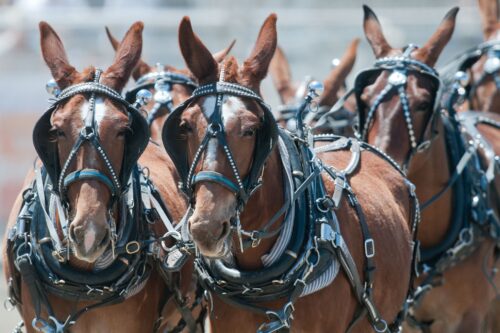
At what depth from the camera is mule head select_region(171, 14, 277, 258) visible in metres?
4.64

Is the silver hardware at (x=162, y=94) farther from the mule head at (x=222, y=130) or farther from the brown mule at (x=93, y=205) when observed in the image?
the mule head at (x=222, y=130)

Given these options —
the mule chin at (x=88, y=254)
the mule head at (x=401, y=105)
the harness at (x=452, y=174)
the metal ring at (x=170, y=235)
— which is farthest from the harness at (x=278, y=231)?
the harness at (x=452, y=174)

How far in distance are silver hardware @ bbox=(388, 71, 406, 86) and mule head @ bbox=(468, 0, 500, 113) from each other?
1.87 metres

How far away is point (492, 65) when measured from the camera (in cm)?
856

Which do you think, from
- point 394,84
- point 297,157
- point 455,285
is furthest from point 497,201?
point 297,157

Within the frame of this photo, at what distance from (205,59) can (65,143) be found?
717 mm

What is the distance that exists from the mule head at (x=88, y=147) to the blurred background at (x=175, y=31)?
297 inches

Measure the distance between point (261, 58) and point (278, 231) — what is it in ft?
Result: 2.45

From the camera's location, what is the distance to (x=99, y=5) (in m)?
14.6

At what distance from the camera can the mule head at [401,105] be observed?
6.64 meters

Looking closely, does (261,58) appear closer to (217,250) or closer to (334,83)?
(217,250)

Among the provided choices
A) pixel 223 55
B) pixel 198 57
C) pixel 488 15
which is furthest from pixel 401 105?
pixel 488 15

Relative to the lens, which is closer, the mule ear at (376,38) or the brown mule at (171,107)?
the brown mule at (171,107)

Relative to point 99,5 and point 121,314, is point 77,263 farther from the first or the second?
point 99,5
